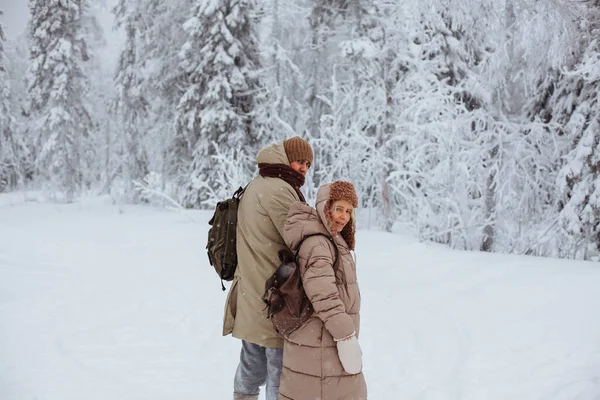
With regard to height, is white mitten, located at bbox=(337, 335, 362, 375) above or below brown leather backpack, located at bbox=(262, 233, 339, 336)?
below

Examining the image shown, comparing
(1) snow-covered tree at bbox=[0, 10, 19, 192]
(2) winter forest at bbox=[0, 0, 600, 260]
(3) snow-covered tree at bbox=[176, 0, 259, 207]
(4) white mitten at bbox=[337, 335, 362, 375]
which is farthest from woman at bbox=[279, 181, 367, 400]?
(1) snow-covered tree at bbox=[0, 10, 19, 192]

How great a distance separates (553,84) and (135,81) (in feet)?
58.0

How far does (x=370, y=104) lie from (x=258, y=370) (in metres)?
13.6

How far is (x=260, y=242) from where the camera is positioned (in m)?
3.05

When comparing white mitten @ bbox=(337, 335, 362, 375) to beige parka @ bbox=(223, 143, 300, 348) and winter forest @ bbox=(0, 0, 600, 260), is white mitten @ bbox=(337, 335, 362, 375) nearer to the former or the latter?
beige parka @ bbox=(223, 143, 300, 348)

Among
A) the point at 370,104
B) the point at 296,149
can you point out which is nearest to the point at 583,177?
the point at 370,104

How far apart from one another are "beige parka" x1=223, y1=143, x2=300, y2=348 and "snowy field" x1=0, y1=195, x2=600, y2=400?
73.1 inches

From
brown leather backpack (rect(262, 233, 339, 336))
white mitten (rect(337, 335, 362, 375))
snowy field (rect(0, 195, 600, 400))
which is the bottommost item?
snowy field (rect(0, 195, 600, 400))

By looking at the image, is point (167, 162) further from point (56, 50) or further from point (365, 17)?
point (365, 17)

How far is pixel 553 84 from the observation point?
1114cm

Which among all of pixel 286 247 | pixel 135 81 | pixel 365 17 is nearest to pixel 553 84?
pixel 365 17

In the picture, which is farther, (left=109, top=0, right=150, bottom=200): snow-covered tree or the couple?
(left=109, top=0, right=150, bottom=200): snow-covered tree

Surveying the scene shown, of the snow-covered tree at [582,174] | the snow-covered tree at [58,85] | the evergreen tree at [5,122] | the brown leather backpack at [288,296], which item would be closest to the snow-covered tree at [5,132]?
the evergreen tree at [5,122]

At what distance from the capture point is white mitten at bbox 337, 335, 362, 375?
8.66 feet
